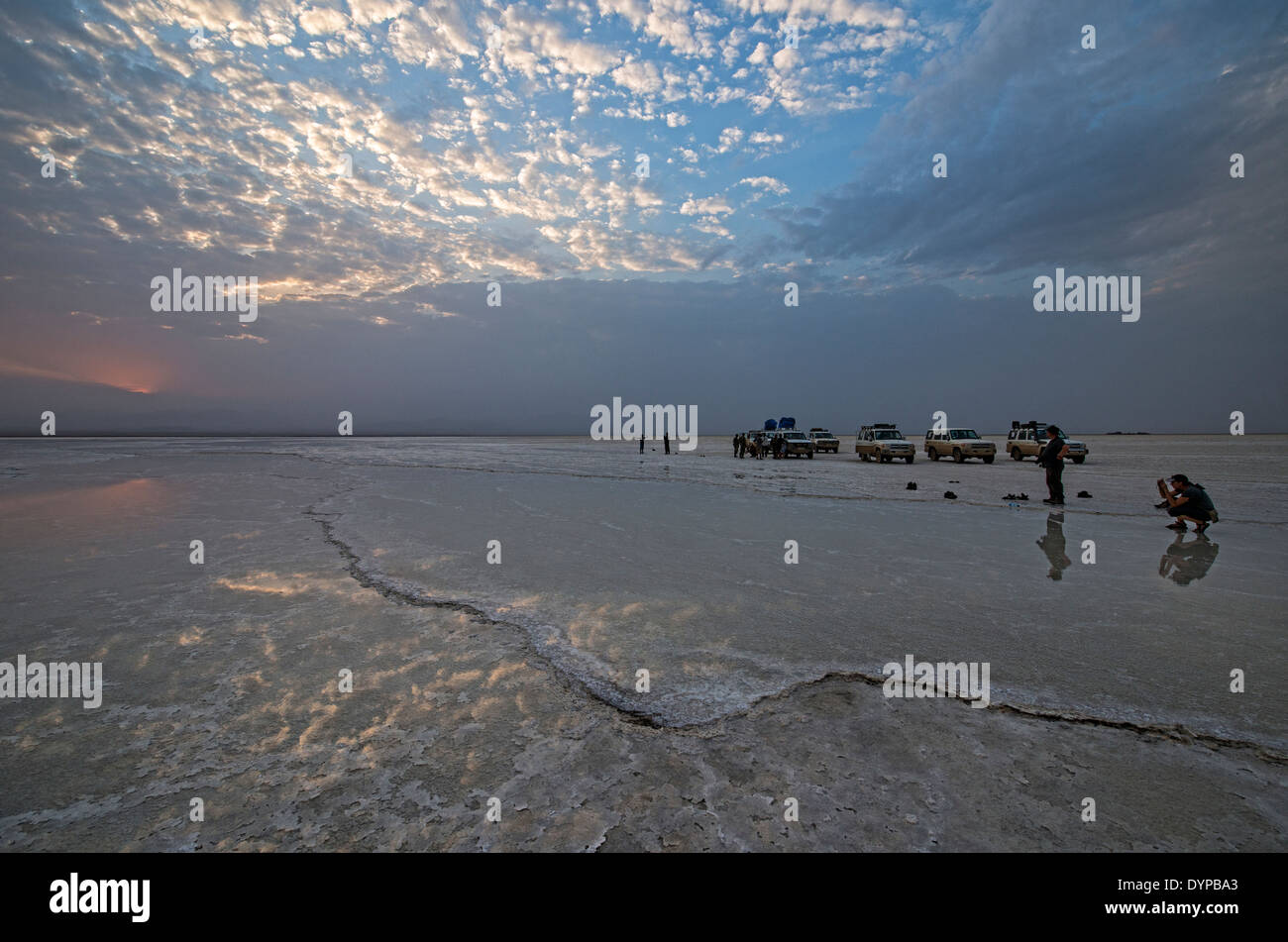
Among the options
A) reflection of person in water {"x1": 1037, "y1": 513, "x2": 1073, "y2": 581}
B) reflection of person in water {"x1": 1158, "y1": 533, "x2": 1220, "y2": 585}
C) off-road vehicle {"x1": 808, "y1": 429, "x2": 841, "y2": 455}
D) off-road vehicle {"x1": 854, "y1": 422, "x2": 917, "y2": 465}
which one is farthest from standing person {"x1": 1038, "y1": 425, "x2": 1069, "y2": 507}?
off-road vehicle {"x1": 808, "y1": 429, "x2": 841, "y2": 455}

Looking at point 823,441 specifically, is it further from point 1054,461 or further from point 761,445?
point 1054,461

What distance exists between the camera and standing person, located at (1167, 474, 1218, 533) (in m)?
10.1

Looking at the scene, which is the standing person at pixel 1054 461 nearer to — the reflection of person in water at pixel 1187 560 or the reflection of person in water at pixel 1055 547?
the reflection of person in water at pixel 1055 547

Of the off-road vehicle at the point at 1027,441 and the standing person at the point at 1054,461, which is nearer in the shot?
the standing person at the point at 1054,461

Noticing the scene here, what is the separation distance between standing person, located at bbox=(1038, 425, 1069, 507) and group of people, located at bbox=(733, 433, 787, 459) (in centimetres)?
2410

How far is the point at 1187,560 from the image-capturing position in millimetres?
7824

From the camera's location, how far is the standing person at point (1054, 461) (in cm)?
1370

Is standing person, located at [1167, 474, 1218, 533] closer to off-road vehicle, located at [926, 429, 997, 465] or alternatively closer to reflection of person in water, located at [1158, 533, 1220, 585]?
reflection of person in water, located at [1158, 533, 1220, 585]

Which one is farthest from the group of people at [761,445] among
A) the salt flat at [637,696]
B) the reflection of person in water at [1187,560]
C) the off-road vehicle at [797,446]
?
the salt flat at [637,696]

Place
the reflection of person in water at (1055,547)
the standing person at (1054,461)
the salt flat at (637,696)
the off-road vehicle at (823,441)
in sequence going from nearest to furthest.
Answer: the salt flat at (637,696)
the reflection of person in water at (1055,547)
the standing person at (1054,461)
the off-road vehicle at (823,441)

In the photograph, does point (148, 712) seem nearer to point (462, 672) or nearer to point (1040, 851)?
point (462, 672)

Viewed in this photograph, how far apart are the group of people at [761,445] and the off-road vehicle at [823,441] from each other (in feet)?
15.3
